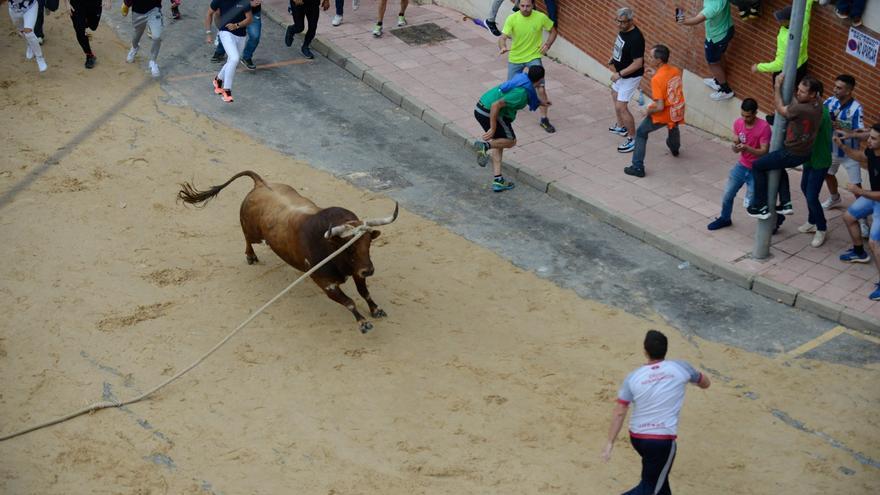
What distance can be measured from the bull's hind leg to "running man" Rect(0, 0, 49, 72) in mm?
8134

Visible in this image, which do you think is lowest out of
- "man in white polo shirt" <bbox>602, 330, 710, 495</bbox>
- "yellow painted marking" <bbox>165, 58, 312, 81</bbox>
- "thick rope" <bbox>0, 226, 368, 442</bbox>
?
"yellow painted marking" <bbox>165, 58, 312, 81</bbox>

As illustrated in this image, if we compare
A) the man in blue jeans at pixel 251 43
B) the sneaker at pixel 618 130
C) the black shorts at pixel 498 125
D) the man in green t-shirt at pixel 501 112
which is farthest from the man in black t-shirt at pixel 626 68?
the man in blue jeans at pixel 251 43

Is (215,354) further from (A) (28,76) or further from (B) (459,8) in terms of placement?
(B) (459,8)

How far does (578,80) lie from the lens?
17734 millimetres

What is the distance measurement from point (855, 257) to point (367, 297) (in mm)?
5614

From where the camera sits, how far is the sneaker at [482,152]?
1499cm

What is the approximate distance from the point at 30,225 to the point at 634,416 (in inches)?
326

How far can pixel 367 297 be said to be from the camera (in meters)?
11.9

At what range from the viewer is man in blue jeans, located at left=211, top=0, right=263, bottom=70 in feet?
56.4

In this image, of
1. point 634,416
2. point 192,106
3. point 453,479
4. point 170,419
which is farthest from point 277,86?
point 634,416

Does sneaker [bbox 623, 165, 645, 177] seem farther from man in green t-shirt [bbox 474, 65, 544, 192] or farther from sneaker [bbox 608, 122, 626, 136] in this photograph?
man in green t-shirt [bbox 474, 65, 544, 192]

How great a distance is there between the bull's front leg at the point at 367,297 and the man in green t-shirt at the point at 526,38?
5146 mm

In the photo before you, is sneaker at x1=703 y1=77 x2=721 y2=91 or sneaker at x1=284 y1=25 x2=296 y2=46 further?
sneaker at x1=284 y1=25 x2=296 y2=46

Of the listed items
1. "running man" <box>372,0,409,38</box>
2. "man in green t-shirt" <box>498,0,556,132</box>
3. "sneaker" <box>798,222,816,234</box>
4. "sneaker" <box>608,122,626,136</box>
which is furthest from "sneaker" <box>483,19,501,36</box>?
"sneaker" <box>798,222,816,234</box>
